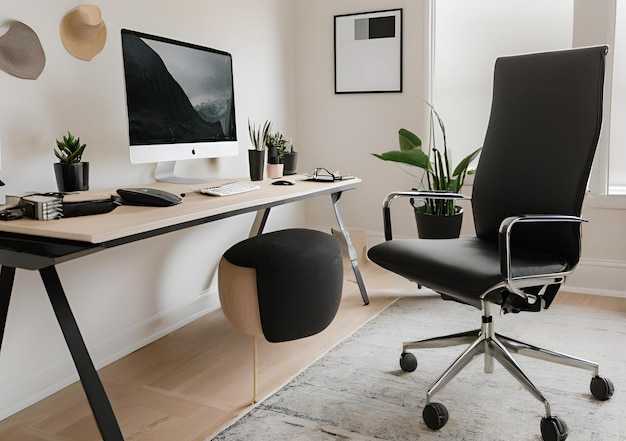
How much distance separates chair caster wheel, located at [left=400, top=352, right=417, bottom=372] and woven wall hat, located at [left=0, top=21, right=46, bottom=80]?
1700mm

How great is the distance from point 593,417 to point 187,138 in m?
1.83

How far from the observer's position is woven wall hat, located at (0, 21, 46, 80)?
2.07m

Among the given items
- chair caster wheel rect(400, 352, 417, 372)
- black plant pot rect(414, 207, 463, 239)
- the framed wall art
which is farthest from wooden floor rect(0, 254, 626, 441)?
the framed wall art

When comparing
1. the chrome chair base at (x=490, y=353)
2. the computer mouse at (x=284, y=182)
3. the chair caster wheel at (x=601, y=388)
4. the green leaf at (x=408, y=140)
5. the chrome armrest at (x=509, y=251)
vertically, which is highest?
the green leaf at (x=408, y=140)

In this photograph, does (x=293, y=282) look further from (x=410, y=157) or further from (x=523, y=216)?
(x=410, y=157)

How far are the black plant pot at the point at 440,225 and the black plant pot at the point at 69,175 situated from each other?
6.11 ft

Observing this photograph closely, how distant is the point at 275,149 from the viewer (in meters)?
3.01

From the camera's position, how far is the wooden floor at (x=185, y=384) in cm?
202

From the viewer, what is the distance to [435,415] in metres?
1.92

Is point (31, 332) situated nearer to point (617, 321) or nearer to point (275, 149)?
point (275, 149)

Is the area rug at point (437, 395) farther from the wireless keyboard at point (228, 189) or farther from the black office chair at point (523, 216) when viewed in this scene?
the wireless keyboard at point (228, 189)

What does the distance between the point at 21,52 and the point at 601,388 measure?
7.55 ft

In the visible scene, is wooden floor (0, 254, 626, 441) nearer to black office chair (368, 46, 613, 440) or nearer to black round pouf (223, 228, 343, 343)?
black round pouf (223, 228, 343, 343)

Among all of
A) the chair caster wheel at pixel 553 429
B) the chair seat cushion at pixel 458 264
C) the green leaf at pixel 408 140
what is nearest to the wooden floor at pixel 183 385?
the chair seat cushion at pixel 458 264
